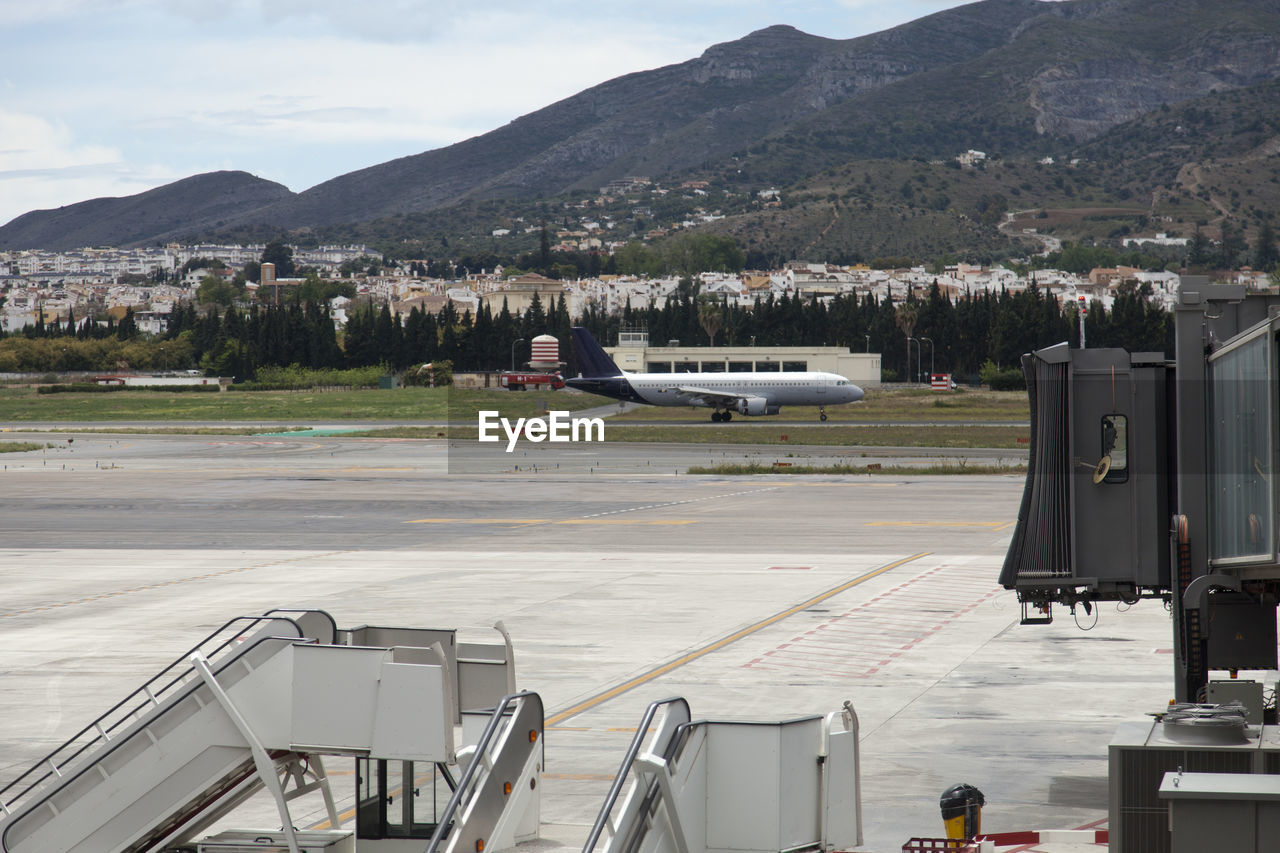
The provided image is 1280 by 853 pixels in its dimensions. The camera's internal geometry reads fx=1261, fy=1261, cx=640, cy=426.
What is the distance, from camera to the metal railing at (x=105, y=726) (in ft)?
37.3

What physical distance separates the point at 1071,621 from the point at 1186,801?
18238mm

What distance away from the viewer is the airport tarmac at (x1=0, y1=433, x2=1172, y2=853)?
55.3 feet

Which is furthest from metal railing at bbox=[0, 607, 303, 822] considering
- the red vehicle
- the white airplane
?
the red vehicle

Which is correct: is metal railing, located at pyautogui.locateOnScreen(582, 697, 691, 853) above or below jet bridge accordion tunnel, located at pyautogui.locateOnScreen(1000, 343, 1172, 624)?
below

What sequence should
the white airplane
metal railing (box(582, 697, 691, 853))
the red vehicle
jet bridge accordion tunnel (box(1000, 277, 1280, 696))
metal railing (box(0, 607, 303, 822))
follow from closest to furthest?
metal railing (box(582, 697, 691, 853)), metal railing (box(0, 607, 303, 822)), jet bridge accordion tunnel (box(1000, 277, 1280, 696)), the white airplane, the red vehicle

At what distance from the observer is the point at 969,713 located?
1862 centimetres

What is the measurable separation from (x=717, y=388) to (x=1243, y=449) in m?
100

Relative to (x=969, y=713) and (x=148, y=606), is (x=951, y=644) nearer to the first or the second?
(x=969, y=713)

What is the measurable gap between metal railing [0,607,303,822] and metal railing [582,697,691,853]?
12.4ft

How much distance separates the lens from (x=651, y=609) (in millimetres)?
27688

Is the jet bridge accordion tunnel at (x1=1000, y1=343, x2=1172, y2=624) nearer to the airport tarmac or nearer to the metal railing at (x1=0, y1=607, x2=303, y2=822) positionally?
the airport tarmac

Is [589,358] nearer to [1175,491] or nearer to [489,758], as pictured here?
[1175,491]

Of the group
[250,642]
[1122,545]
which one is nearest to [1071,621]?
[1122,545]

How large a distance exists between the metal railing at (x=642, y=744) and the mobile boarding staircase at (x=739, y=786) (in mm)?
11
